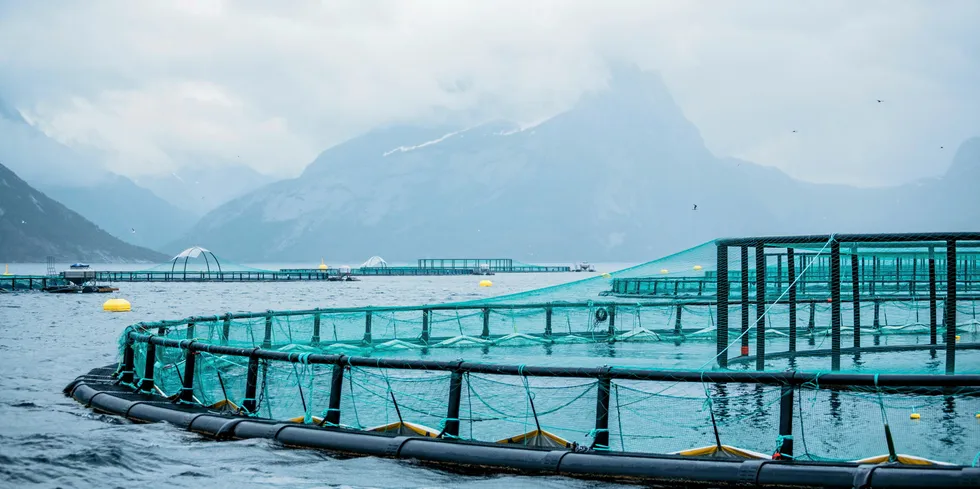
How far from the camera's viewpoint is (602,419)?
12.7 m

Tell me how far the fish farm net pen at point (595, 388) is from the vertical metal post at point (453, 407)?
0.02m

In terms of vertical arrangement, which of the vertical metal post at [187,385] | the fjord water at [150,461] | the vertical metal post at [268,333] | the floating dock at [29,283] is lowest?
the fjord water at [150,461]

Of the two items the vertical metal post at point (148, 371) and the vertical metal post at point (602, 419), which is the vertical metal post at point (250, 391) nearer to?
the vertical metal post at point (148, 371)

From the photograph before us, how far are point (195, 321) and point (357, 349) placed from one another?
5.25 metres

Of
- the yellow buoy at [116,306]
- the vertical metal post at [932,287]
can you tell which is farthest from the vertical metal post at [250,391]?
the yellow buoy at [116,306]

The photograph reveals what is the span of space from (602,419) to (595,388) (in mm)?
3616

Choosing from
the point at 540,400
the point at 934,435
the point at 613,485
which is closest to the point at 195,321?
the point at 540,400

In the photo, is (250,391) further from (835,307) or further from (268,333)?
(835,307)

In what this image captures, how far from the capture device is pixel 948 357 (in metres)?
19.2

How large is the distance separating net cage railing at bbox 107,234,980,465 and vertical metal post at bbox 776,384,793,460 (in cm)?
2

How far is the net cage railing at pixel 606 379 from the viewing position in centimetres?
1277

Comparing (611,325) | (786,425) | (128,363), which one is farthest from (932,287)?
(128,363)

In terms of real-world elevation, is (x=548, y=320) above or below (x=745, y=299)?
below

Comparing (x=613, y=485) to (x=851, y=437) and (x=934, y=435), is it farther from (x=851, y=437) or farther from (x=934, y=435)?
(x=934, y=435)
